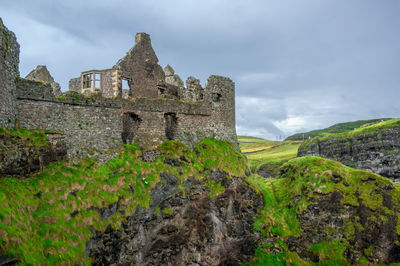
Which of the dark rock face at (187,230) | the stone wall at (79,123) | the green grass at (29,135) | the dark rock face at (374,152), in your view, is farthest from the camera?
the dark rock face at (374,152)

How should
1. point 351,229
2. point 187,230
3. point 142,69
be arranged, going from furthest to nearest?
1. point 142,69
2. point 351,229
3. point 187,230

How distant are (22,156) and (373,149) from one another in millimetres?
63491

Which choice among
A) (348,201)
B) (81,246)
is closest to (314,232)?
(348,201)

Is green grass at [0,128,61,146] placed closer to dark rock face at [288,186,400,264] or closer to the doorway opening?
the doorway opening

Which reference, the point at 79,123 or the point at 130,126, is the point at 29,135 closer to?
the point at 79,123

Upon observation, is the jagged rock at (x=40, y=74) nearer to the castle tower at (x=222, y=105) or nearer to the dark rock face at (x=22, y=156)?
the dark rock face at (x=22, y=156)

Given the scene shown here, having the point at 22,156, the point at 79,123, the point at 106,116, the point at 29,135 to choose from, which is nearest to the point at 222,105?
the point at 106,116

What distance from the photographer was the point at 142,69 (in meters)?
28.2

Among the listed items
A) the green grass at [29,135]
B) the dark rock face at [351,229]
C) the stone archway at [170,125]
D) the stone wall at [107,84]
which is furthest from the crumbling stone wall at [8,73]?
the dark rock face at [351,229]

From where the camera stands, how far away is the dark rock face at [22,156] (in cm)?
1348

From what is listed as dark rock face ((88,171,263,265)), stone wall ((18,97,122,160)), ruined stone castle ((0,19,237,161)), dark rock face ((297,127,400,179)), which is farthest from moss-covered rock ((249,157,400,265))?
dark rock face ((297,127,400,179))

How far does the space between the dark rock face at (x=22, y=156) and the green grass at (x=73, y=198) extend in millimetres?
454

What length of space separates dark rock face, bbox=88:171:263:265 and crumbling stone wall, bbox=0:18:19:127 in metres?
8.67

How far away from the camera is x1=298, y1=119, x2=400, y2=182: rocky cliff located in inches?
2155
